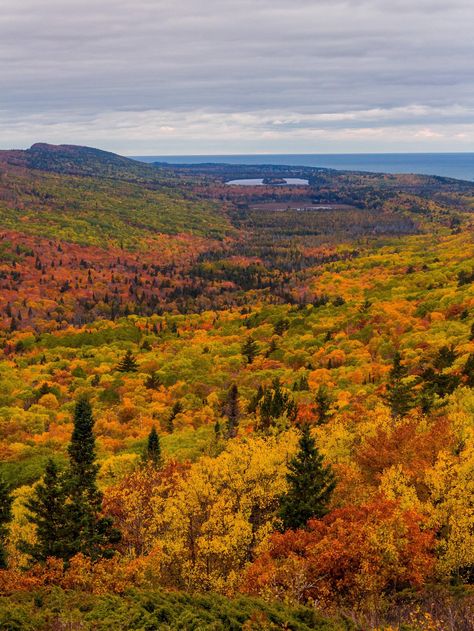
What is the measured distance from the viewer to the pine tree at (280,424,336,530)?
1762 inches

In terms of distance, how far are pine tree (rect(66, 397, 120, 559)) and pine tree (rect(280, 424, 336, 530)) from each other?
14253mm

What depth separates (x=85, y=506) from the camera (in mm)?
44719

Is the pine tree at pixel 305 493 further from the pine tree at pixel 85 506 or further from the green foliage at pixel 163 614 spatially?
the pine tree at pixel 85 506

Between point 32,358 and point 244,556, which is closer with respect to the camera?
point 244,556

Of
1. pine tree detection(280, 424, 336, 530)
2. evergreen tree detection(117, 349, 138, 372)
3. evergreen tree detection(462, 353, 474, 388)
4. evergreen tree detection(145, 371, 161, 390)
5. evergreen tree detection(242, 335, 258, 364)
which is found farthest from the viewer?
evergreen tree detection(242, 335, 258, 364)

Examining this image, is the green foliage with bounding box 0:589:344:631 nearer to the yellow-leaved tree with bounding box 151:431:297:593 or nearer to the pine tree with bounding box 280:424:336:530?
the yellow-leaved tree with bounding box 151:431:297:593

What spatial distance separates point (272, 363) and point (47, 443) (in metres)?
69.8

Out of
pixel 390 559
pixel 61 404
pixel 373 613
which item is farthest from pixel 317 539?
pixel 61 404

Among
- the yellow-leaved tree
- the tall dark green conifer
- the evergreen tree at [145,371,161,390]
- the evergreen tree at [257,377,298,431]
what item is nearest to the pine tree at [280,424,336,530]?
the yellow-leaved tree

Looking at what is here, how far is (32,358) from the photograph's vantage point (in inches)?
7387

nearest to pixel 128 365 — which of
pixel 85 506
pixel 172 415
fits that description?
pixel 172 415

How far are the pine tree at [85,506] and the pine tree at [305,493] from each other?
14253 millimetres

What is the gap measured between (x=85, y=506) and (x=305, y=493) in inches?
701

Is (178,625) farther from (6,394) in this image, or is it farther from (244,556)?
(6,394)
